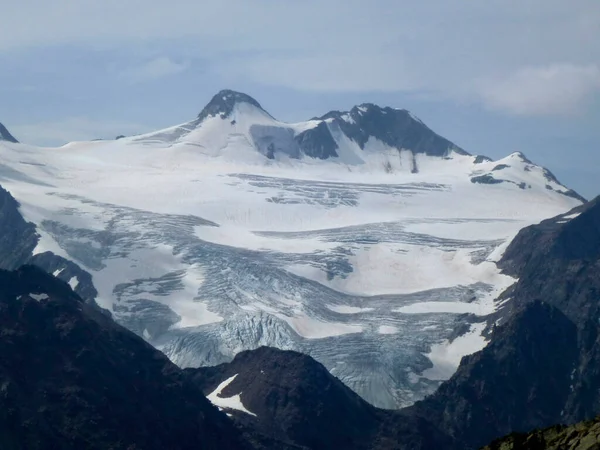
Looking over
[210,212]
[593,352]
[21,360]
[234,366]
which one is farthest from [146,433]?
[210,212]

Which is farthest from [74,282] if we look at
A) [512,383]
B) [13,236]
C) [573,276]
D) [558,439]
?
[558,439]

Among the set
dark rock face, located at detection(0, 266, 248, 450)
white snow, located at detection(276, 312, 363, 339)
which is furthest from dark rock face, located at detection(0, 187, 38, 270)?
dark rock face, located at detection(0, 266, 248, 450)

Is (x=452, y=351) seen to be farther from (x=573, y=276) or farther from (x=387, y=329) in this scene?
(x=573, y=276)

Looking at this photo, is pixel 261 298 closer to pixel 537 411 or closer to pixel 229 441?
pixel 537 411

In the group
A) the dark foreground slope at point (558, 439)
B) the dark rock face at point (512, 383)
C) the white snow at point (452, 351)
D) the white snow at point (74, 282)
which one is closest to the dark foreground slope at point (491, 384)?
the dark rock face at point (512, 383)

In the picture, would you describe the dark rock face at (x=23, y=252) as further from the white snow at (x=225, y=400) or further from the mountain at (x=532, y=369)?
the mountain at (x=532, y=369)
